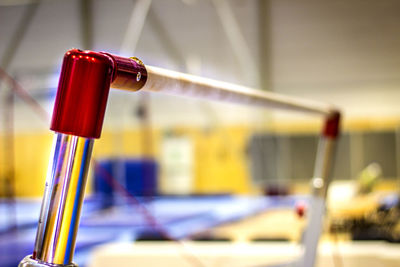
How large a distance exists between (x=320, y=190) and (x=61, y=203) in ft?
3.06

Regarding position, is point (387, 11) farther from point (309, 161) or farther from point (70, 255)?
point (70, 255)

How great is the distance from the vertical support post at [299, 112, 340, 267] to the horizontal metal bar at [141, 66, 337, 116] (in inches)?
11.8

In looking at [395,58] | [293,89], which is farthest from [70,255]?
[293,89]

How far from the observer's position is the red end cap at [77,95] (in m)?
A: 0.34

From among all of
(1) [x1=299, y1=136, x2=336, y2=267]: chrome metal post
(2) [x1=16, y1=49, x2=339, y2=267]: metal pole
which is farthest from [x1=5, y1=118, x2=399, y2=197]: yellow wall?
(2) [x1=16, y1=49, x2=339, y2=267]: metal pole

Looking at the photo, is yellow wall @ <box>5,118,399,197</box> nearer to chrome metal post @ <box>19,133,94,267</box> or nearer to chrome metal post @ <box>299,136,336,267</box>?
chrome metal post @ <box>299,136,336,267</box>

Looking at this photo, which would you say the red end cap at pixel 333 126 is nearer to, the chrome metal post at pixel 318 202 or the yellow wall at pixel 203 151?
the chrome metal post at pixel 318 202

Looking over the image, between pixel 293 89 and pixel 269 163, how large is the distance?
5.60 ft

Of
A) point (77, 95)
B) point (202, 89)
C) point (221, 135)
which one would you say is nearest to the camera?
point (77, 95)

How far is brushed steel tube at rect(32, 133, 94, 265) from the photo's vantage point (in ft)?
1.12

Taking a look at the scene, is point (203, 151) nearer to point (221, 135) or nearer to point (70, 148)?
point (221, 135)

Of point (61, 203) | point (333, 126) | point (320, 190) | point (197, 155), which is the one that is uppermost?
point (197, 155)

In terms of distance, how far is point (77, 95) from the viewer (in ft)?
1.11

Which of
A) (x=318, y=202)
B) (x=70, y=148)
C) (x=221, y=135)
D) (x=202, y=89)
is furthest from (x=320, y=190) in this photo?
(x=221, y=135)
